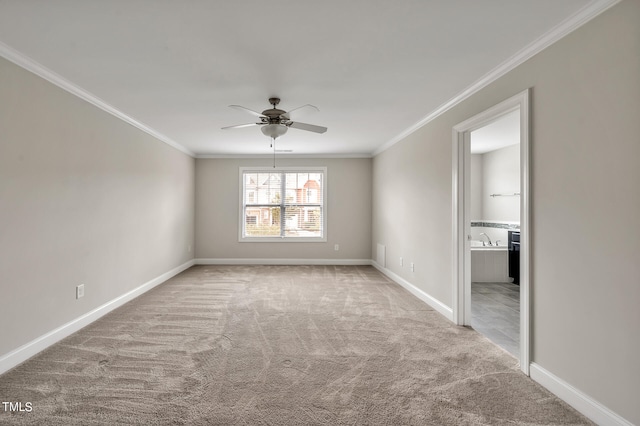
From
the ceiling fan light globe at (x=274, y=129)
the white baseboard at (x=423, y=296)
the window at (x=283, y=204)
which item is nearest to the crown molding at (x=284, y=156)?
the window at (x=283, y=204)

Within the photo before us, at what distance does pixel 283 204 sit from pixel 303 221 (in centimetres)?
58

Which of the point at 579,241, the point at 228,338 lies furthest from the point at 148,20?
the point at 579,241

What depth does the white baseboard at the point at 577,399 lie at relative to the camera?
1.77 meters

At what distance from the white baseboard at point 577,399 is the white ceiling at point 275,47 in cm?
232

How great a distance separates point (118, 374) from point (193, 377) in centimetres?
56

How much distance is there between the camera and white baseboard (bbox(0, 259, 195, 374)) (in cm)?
243

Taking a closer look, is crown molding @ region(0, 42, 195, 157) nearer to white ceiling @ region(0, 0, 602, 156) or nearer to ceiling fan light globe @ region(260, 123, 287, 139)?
white ceiling @ region(0, 0, 602, 156)

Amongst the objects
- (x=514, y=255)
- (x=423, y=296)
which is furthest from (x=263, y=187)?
(x=514, y=255)

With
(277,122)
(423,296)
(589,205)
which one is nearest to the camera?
(589,205)

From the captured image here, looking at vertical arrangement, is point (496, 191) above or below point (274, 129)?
below

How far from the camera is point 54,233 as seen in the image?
2.91 meters

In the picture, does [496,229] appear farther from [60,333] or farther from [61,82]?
[61,82]

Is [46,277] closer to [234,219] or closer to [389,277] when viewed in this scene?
[234,219]

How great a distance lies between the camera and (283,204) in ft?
23.1
